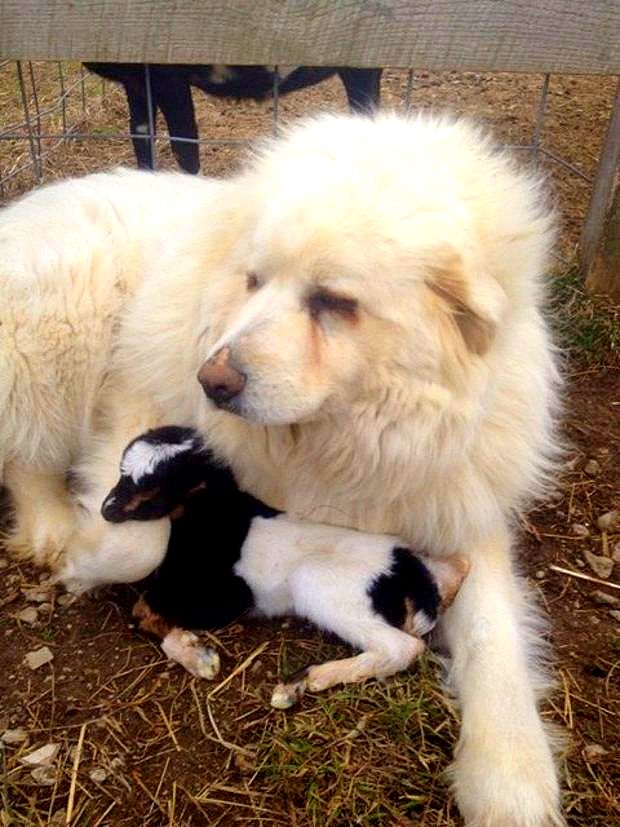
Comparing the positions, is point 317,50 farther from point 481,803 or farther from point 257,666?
point 481,803

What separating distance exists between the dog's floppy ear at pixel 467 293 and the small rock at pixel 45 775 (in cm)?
163

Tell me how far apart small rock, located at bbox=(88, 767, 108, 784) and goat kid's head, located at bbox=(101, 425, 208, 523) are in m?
0.72

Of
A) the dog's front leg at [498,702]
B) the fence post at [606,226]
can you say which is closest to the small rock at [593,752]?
the dog's front leg at [498,702]

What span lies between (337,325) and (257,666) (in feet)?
3.67

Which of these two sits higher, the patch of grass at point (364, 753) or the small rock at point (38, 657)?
the patch of grass at point (364, 753)

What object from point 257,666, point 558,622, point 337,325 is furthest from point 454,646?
point 337,325

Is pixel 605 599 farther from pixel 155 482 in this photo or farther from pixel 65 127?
pixel 65 127

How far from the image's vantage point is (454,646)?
2.69m

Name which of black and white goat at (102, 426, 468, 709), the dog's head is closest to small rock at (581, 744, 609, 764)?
black and white goat at (102, 426, 468, 709)

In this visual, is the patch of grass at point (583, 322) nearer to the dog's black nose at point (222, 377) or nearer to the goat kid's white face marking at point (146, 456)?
the goat kid's white face marking at point (146, 456)

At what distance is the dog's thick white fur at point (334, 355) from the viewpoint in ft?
7.36

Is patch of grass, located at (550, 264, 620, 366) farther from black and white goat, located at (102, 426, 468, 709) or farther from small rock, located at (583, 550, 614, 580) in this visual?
black and white goat, located at (102, 426, 468, 709)

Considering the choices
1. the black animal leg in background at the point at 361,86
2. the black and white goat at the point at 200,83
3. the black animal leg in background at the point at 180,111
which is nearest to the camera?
the black and white goat at the point at 200,83

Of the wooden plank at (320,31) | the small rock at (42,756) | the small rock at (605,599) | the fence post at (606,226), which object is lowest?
the small rock at (42,756)
